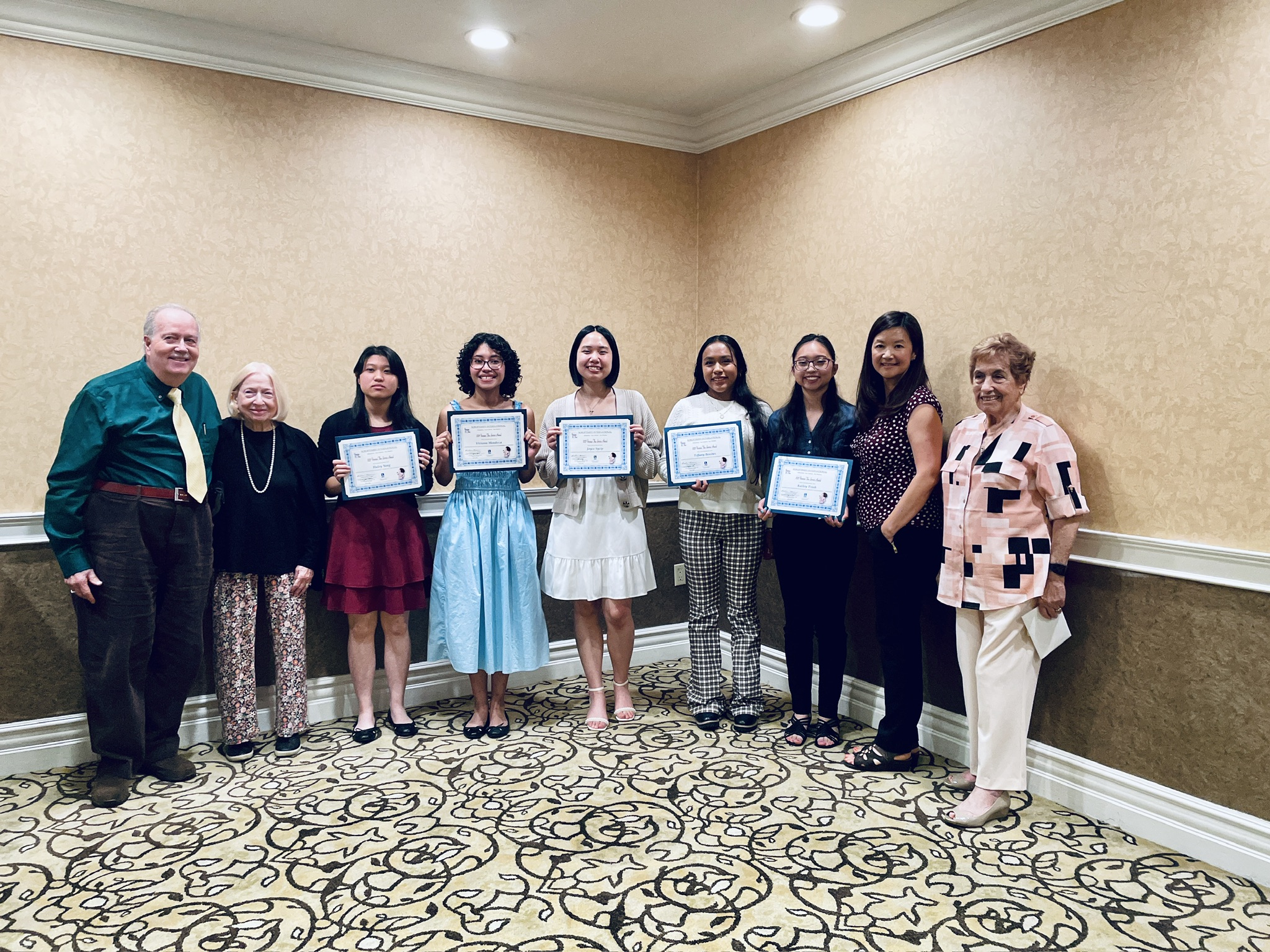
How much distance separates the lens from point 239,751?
3252 mm

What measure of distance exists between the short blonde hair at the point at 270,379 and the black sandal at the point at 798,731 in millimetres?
2293

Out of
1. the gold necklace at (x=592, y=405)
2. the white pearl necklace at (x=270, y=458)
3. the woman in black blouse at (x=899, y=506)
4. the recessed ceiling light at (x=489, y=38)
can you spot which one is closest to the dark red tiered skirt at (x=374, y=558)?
the white pearl necklace at (x=270, y=458)

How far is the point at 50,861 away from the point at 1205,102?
400cm

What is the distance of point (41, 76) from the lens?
312 cm

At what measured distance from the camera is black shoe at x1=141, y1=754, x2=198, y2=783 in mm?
3061

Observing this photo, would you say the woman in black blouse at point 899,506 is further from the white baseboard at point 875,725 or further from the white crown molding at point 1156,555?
the white crown molding at point 1156,555

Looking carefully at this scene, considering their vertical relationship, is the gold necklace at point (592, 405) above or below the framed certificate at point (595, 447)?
above

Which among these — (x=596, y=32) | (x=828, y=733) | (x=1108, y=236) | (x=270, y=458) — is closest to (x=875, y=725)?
(x=828, y=733)

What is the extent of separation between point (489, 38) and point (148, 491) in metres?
2.15

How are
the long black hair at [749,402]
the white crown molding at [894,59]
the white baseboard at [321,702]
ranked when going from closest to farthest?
the white crown molding at [894,59], the white baseboard at [321,702], the long black hair at [749,402]

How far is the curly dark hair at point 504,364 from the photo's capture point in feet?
11.2

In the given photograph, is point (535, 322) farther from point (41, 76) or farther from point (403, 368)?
point (41, 76)

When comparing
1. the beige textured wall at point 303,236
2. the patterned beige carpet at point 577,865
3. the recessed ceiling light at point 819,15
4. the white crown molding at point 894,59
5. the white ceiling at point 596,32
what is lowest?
the patterned beige carpet at point 577,865

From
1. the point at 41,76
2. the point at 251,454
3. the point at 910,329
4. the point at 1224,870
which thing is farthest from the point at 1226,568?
the point at 41,76
